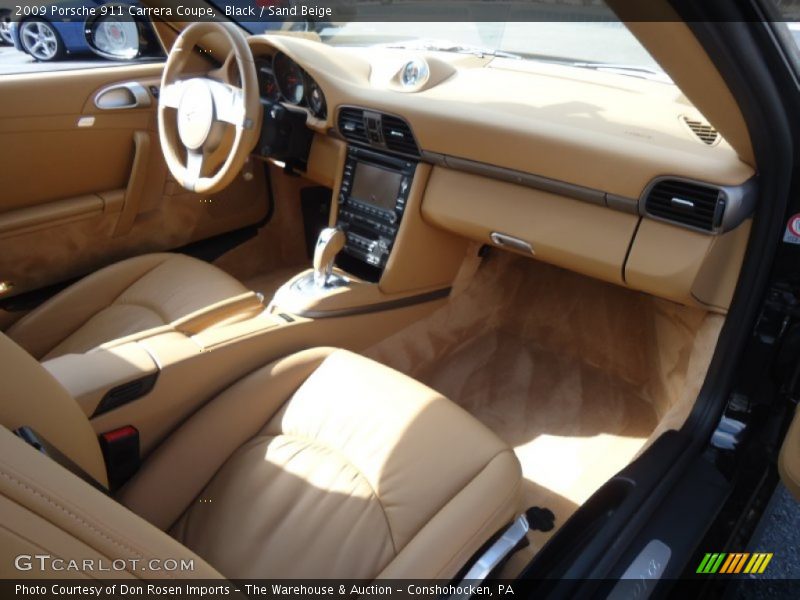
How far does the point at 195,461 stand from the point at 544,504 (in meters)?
0.95

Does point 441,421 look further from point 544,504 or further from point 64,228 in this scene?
point 64,228

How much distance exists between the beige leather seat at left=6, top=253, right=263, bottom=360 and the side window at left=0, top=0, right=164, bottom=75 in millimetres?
953

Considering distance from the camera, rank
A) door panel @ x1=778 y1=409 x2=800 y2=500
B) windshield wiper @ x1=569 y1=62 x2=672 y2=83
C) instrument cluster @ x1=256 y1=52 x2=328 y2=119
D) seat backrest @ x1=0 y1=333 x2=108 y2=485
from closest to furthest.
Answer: seat backrest @ x1=0 y1=333 x2=108 y2=485 < door panel @ x1=778 y1=409 x2=800 y2=500 < windshield wiper @ x1=569 y1=62 x2=672 y2=83 < instrument cluster @ x1=256 y1=52 x2=328 y2=119

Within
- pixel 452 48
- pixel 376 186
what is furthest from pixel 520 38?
pixel 376 186

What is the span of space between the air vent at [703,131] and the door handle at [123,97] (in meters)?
1.90

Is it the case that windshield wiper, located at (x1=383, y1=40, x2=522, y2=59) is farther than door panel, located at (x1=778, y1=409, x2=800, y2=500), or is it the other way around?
windshield wiper, located at (x1=383, y1=40, x2=522, y2=59)

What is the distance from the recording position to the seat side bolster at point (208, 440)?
1.28 meters

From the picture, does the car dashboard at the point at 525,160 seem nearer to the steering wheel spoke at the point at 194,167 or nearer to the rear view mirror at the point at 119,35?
the steering wheel spoke at the point at 194,167

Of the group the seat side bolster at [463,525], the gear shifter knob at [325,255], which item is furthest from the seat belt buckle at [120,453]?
the gear shifter knob at [325,255]

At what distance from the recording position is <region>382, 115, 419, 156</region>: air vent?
1914 millimetres

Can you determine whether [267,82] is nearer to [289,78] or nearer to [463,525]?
[289,78]

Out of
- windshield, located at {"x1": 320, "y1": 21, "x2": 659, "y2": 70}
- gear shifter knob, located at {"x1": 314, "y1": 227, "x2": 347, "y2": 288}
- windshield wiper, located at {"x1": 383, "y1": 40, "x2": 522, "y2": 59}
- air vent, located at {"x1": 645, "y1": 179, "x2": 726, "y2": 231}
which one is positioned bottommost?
gear shifter knob, located at {"x1": 314, "y1": 227, "x2": 347, "y2": 288}

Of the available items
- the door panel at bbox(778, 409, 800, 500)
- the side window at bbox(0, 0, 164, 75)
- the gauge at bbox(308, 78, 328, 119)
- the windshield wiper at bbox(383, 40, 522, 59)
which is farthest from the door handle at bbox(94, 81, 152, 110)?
the door panel at bbox(778, 409, 800, 500)

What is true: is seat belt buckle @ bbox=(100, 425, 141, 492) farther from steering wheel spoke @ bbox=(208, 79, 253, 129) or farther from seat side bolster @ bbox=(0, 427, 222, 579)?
steering wheel spoke @ bbox=(208, 79, 253, 129)
